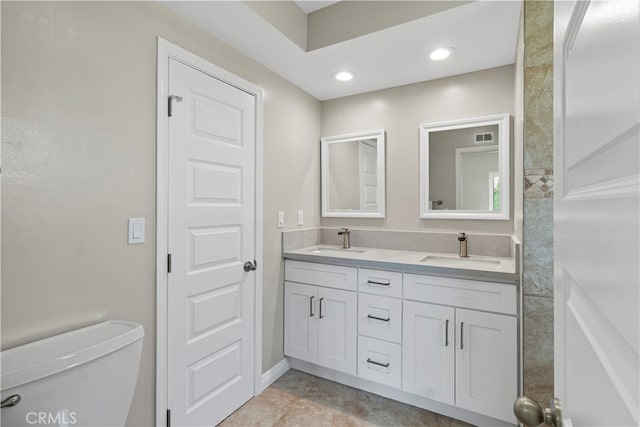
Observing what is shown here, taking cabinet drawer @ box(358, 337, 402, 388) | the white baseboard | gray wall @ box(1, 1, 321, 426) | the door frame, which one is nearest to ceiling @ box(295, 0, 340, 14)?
gray wall @ box(1, 1, 321, 426)

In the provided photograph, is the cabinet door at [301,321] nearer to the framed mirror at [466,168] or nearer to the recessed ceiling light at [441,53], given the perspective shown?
the framed mirror at [466,168]

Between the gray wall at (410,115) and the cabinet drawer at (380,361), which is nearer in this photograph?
the cabinet drawer at (380,361)

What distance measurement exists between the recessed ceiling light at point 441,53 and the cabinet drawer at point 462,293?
1447 millimetres

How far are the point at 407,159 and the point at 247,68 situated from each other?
1411mm

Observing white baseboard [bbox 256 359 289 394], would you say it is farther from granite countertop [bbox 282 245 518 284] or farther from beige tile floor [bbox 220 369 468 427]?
granite countertop [bbox 282 245 518 284]

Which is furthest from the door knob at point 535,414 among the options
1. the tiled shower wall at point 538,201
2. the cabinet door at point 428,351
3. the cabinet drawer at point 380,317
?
the cabinet drawer at point 380,317

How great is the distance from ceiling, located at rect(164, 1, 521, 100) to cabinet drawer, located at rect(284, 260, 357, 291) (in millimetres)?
1450

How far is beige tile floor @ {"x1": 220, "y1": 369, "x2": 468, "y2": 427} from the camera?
1.93 m

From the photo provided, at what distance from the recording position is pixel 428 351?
1.97 meters

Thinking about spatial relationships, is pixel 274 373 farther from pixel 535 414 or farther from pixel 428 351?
pixel 535 414

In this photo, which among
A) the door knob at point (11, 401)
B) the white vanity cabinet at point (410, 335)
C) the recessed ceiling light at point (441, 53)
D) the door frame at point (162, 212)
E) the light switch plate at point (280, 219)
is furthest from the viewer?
the light switch plate at point (280, 219)

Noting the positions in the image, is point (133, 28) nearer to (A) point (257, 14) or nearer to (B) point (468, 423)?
(A) point (257, 14)

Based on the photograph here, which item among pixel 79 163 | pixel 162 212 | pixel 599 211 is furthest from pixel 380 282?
pixel 599 211

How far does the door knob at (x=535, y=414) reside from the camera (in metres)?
0.56
